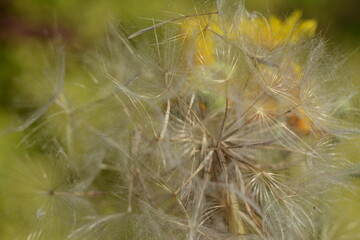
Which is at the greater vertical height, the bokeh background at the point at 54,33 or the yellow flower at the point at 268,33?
the bokeh background at the point at 54,33

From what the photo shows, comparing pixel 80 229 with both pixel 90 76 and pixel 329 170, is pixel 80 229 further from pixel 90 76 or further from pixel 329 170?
pixel 90 76

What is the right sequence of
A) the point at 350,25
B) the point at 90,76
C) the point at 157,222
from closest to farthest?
1. the point at 157,222
2. the point at 90,76
3. the point at 350,25

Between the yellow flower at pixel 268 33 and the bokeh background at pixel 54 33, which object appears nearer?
the yellow flower at pixel 268 33

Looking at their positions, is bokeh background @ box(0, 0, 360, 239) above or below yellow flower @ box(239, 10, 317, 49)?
above

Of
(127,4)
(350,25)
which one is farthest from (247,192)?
(350,25)

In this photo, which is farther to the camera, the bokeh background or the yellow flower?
the bokeh background

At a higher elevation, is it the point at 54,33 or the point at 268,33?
the point at 54,33

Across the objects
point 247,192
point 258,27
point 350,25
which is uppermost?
point 350,25

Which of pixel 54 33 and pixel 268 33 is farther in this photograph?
pixel 54 33
